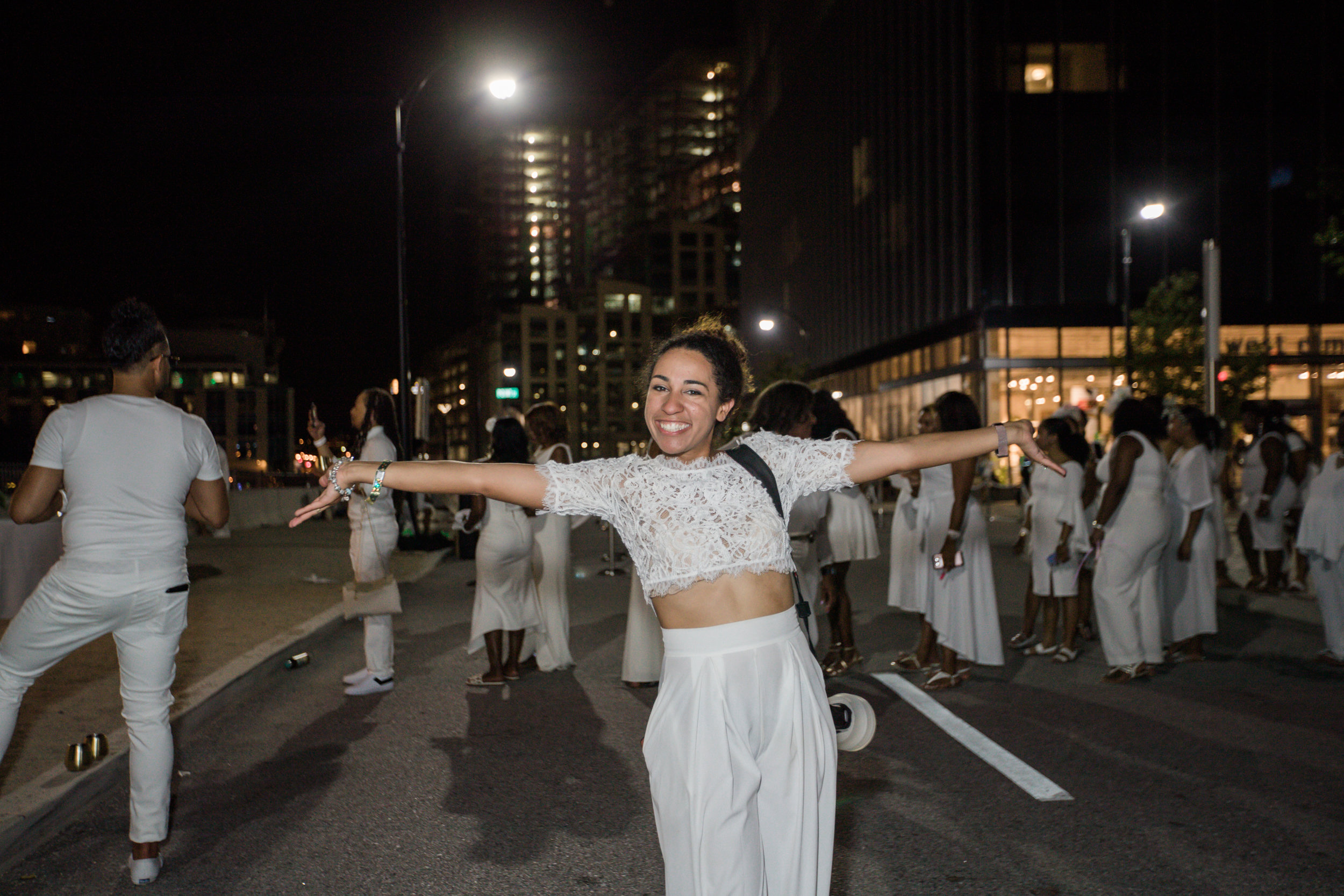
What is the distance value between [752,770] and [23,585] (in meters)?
9.14

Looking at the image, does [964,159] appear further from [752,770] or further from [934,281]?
[752,770]

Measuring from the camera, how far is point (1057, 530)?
8.39 m

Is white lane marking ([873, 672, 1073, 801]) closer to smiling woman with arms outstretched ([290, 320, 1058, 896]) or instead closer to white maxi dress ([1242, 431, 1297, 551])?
smiling woman with arms outstretched ([290, 320, 1058, 896])

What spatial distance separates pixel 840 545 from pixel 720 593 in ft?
17.9

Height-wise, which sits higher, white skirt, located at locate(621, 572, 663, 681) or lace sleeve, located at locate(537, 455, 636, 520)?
lace sleeve, located at locate(537, 455, 636, 520)

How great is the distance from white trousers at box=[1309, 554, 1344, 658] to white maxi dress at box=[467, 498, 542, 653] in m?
5.98

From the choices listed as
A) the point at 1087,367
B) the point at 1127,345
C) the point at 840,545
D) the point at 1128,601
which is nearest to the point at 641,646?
the point at 840,545

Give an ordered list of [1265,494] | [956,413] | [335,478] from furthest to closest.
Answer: [1265,494]
[956,413]
[335,478]

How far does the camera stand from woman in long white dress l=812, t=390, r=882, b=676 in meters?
7.76

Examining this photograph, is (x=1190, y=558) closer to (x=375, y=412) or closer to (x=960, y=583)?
(x=960, y=583)

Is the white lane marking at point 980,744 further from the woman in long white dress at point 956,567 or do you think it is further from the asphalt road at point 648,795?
the woman in long white dress at point 956,567

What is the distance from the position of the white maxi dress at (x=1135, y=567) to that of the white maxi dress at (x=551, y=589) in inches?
153

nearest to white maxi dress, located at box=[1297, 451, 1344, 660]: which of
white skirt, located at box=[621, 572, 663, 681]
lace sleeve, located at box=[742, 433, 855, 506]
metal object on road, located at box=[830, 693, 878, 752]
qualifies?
white skirt, located at box=[621, 572, 663, 681]

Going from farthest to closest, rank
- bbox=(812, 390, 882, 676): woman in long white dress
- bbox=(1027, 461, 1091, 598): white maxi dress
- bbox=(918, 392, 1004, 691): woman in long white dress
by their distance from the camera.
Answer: bbox=(1027, 461, 1091, 598): white maxi dress → bbox=(812, 390, 882, 676): woman in long white dress → bbox=(918, 392, 1004, 691): woman in long white dress
